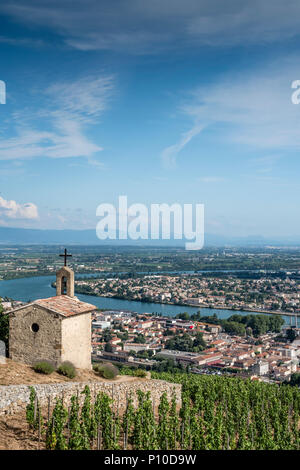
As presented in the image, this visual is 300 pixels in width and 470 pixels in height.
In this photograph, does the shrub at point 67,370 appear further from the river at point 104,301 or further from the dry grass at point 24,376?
the river at point 104,301

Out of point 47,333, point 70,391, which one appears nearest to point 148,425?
point 70,391

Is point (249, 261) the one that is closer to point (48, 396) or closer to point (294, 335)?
point (294, 335)

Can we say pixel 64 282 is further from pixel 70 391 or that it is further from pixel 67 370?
pixel 70 391

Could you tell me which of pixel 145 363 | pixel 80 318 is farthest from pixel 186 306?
pixel 80 318

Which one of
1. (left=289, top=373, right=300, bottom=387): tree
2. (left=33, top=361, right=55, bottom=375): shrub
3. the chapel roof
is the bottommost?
(left=289, top=373, right=300, bottom=387): tree

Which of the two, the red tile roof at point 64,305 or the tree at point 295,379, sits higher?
the red tile roof at point 64,305

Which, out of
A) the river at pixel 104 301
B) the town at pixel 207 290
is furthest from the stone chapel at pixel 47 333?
the town at pixel 207 290

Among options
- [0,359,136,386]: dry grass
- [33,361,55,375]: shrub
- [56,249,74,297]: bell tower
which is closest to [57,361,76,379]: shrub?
[0,359,136,386]: dry grass

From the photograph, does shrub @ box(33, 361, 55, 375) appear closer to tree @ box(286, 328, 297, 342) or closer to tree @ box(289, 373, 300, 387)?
tree @ box(289, 373, 300, 387)
